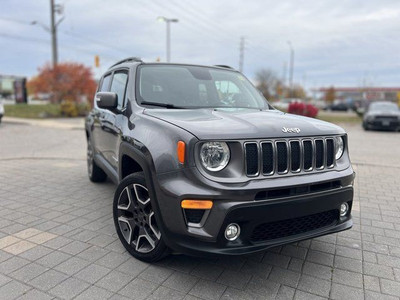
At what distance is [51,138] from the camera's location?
41.1 feet

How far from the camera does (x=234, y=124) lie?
2832 mm

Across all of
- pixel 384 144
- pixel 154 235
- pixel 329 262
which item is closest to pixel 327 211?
pixel 329 262

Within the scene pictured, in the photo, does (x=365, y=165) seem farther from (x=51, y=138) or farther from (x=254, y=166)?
(x=51, y=138)

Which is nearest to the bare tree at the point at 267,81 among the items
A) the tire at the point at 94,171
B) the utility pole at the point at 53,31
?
the utility pole at the point at 53,31

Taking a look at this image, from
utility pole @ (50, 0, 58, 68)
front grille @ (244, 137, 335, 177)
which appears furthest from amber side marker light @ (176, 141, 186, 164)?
utility pole @ (50, 0, 58, 68)

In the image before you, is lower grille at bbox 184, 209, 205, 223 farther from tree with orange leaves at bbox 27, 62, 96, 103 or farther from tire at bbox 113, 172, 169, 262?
tree with orange leaves at bbox 27, 62, 96, 103

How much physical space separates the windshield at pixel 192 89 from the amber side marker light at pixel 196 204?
140 cm

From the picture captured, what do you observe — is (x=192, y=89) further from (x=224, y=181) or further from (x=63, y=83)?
(x=63, y=83)

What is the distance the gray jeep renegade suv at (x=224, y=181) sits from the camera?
8.36ft

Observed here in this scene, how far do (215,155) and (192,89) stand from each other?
5.13 ft

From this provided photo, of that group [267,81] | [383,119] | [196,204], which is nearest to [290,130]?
[196,204]

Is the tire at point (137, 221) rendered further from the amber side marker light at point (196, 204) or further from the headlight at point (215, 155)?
the headlight at point (215, 155)

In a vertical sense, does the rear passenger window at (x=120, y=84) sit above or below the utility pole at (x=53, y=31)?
below

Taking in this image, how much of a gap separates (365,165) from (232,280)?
624cm
